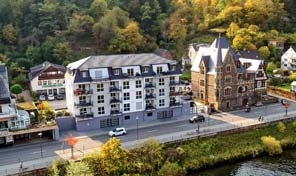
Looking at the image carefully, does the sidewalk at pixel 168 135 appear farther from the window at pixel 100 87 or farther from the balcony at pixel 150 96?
the window at pixel 100 87

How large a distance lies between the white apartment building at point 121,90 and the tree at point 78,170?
586 inches

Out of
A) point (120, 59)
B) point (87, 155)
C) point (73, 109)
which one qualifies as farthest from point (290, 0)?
point (87, 155)

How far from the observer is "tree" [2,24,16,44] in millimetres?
89688

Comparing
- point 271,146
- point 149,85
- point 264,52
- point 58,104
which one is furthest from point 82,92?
point 264,52

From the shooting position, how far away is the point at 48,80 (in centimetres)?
7306

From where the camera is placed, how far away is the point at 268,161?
165 ft

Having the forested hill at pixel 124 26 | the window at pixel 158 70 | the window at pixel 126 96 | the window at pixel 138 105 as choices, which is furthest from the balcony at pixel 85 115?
the forested hill at pixel 124 26

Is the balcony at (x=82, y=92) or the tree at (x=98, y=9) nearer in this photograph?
the balcony at (x=82, y=92)

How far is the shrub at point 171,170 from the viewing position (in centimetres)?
4415

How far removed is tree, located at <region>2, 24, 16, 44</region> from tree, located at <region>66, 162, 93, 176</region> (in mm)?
57619

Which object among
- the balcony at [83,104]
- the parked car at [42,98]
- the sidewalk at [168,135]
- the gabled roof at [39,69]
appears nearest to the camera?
the sidewalk at [168,135]

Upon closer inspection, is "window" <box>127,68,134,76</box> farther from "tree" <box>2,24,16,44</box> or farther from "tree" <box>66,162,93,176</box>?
"tree" <box>2,24,16,44</box>

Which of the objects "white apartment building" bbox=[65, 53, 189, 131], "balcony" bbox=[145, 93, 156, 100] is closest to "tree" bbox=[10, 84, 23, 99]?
"white apartment building" bbox=[65, 53, 189, 131]

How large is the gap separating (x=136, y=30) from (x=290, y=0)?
58.9 metres
